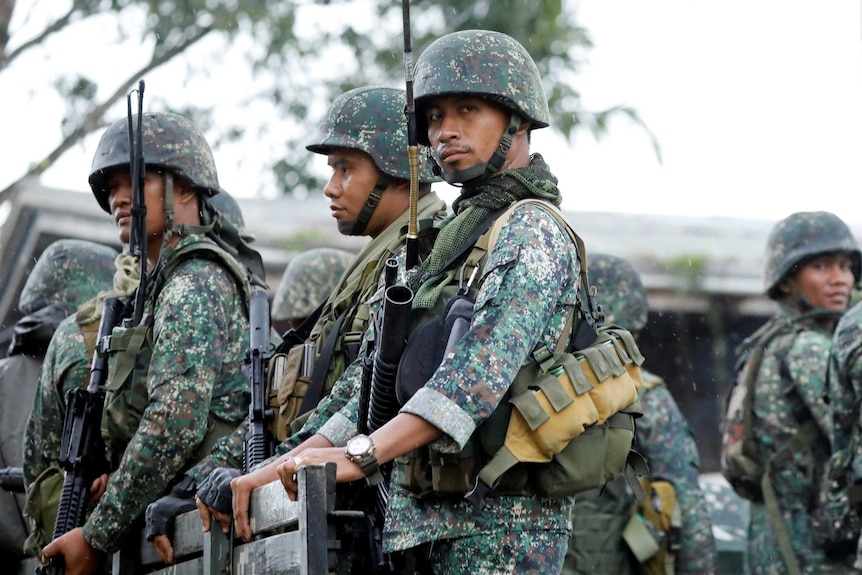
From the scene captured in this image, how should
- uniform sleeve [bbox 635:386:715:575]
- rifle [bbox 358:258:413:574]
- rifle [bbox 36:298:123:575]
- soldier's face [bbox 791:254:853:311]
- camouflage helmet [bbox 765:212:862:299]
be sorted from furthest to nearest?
1. camouflage helmet [bbox 765:212:862:299]
2. soldier's face [bbox 791:254:853:311]
3. uniform sleeve [bbox 635:386:715:575]
4. rifle [bbox 36:298:123:575]
5. rifle [bbox 358:258:413:574]

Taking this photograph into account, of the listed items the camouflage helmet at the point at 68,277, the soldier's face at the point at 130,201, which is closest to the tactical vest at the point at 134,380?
the soldier's face at the point at 130,201

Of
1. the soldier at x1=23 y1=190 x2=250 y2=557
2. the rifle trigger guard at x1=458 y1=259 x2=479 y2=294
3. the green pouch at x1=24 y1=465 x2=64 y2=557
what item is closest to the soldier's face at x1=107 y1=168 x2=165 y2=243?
the soldier at x1=23 y1=190 x2=250 y2=557

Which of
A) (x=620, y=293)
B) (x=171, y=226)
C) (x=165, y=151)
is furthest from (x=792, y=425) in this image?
(x=165, y=151)

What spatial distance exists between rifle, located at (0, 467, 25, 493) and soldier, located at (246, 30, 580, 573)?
3.20 m

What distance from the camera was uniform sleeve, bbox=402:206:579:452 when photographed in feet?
11.6

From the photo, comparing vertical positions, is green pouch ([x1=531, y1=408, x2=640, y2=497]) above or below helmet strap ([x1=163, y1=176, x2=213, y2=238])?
below

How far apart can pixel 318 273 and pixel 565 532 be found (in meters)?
4.79

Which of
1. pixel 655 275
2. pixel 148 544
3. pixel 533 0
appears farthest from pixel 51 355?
pixel 533 0

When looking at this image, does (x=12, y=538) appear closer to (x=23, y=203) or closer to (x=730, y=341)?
(x=23, y=203)

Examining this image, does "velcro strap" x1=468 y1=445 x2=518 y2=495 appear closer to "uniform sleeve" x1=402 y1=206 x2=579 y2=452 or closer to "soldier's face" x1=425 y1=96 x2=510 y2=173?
"uniform sleeve" x1=402 y1=206 x2=579 y2=452

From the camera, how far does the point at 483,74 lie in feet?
13.7

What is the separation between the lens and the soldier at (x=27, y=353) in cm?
743

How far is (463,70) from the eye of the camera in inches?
164

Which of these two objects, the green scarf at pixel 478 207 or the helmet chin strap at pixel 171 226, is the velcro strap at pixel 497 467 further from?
the helmet chin strap at pixel 171 226
